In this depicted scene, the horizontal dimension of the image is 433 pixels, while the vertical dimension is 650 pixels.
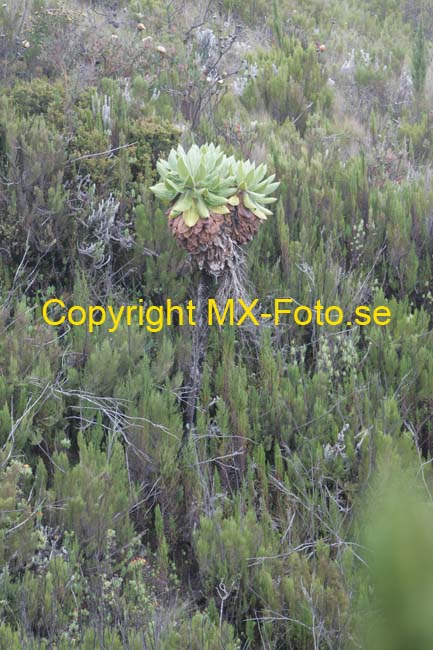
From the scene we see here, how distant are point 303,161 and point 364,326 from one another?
1.76 m

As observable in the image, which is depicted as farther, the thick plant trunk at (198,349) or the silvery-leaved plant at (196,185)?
the thick plant trunk at (198,349)

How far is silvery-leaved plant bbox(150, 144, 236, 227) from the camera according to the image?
11.5 ft

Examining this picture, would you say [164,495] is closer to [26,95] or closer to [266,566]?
[266,566]

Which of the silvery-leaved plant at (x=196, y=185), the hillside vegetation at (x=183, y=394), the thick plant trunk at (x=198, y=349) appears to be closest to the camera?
the hillside vegetation at (x=183, y=394)

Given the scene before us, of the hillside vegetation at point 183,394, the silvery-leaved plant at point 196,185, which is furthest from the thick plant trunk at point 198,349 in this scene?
the silvery-leaved plant at point 196,185

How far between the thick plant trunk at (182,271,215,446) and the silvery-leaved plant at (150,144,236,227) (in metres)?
0.40

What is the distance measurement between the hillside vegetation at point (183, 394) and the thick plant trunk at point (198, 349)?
0.20 ft

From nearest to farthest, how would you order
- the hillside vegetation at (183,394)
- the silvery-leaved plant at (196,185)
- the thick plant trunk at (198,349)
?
the hillside vegetation at (183,394) < the silvery-leaved plant at (196,185) < the thick plant trunk at (198,349)

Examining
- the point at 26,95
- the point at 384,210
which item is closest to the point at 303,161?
the point at 384,210

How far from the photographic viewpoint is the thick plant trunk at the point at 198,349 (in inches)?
142

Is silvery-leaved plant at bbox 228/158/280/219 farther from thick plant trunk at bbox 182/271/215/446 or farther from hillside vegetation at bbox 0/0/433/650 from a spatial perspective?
hillside vegetation at bbox 0/0/433/650

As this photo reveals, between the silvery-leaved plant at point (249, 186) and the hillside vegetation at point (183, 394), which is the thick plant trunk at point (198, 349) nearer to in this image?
the hillside vegetation at point (183, 394)

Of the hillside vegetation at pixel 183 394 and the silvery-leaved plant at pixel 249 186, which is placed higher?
the silvery-leaved plant at pixel 249 186

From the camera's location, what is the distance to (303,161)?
5.36 meters
